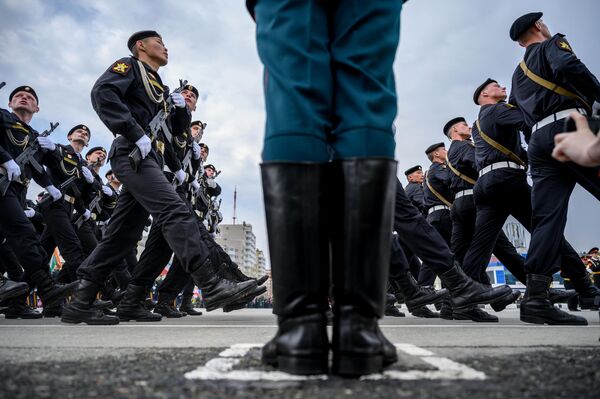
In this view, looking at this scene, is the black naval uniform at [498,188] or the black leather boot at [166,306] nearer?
the black naval uniform at [498,188]

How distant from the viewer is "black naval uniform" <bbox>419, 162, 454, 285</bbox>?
6449 millimetres

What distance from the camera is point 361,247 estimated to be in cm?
111

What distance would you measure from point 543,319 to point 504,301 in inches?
22.9

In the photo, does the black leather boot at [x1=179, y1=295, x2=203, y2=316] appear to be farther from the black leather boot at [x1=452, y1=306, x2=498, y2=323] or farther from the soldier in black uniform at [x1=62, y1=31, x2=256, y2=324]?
the black leather boot at [x1=452, y1=306, x2=498, y2=323]

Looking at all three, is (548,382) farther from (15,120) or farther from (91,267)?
(15,120)

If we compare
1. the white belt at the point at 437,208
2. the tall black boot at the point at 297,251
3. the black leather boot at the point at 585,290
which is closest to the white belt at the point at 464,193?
the white belt at the point at 437,208

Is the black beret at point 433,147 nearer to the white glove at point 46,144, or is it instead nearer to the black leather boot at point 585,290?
the black leather boot at point 585,290

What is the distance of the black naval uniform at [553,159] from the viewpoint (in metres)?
3.07

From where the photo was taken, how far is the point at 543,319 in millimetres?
3008

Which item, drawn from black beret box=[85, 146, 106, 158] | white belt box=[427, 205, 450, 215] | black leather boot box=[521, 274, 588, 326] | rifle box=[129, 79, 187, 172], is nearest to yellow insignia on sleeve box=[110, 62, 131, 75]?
rifle box=[129, 79, 187, 172]

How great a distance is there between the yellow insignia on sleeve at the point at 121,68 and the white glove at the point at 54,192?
8.82 feet

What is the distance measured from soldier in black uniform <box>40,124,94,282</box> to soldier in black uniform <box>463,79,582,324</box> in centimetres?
464

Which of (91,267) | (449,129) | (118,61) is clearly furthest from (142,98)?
(449,129)

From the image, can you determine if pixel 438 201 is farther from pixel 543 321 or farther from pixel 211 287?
pixel 211 287
